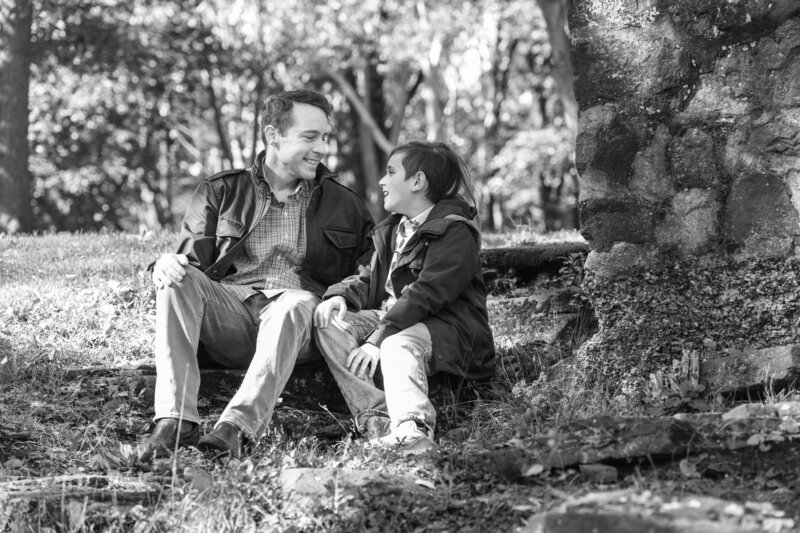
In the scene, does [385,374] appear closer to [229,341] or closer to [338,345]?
[338,345]

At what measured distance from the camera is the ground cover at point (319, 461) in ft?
11.0

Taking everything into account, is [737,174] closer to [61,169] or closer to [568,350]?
[568,350]

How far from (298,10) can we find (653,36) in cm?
1703

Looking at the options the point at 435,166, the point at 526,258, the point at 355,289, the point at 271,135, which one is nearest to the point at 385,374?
the point at 355,289

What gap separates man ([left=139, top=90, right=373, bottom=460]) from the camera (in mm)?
4426

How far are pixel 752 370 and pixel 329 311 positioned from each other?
189 centimetres

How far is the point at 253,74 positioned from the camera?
22.8 metres

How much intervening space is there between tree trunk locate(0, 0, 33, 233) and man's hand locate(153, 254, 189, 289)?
27.4 feet

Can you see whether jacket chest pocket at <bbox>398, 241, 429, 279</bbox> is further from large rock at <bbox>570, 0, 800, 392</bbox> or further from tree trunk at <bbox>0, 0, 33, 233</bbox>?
tree trunk at <bbox>0, 0, 33, 233</bbox>

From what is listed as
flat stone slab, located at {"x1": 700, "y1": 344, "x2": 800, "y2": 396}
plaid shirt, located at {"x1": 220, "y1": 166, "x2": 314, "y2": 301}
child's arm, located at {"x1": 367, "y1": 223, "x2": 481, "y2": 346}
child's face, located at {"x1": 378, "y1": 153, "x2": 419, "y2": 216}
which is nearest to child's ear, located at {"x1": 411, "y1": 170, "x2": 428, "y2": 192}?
child's face, located at {"x1": 378, "y1": 153, "x2": 419, "y2": 216}

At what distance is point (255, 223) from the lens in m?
5.05

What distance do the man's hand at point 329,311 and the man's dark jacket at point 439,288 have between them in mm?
133

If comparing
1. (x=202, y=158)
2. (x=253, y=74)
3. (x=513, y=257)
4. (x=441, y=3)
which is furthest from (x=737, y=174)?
(x=202, y=158)

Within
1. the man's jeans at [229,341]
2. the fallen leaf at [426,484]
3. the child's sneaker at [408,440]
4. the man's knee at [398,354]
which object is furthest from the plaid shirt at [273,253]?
the fallen leaf at [426,484]
